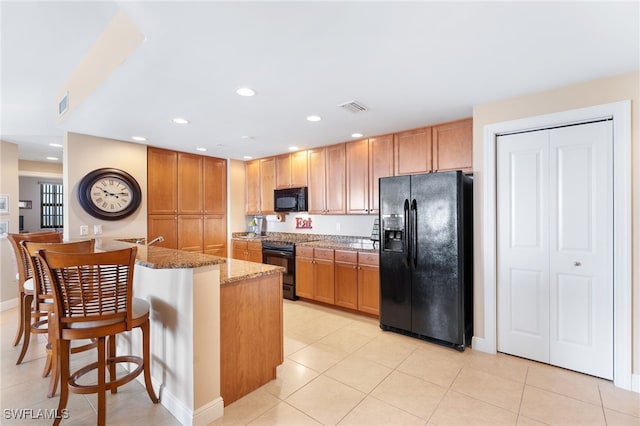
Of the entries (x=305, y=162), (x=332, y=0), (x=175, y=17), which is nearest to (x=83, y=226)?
(x=305, y=162)

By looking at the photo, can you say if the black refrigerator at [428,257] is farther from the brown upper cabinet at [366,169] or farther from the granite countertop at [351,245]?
the brown upper cabinet at [366,169]

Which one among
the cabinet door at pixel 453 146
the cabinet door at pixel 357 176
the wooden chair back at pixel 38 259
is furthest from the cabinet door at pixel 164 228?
the cabinet door at pixel 453 146

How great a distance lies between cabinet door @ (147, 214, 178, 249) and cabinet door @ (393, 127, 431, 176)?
350 cm

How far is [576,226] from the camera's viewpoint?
2.45 m

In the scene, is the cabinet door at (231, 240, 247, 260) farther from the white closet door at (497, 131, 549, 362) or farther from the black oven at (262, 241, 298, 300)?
the white closet door at (497, 131, 549, 362)

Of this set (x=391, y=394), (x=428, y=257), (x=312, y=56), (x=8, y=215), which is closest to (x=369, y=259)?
(x=428, y=257)

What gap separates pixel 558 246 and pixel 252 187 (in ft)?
14.9

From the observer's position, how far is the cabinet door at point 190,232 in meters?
4.80

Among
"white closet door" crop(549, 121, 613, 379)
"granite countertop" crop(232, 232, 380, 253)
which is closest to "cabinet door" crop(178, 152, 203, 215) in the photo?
"granite countertop" crop(232, 232, 380, 253)

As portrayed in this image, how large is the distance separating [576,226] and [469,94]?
55.6 inches

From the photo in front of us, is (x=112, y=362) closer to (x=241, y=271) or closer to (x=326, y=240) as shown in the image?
(x=241, y=271)

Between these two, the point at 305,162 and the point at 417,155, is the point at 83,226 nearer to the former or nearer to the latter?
the point at 305,162

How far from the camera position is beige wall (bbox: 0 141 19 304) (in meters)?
4.23

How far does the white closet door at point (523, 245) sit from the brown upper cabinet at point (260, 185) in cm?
353
